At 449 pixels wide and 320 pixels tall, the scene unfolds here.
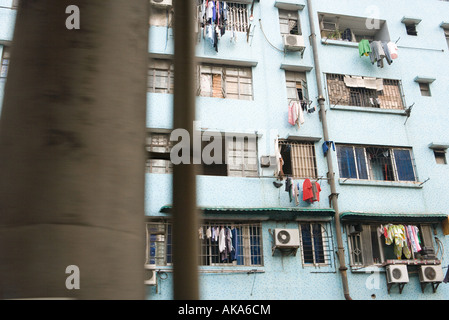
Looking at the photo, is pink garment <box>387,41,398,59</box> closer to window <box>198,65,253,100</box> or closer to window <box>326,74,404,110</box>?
window <box>326,74,404,110</box>

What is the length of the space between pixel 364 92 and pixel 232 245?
6468mm

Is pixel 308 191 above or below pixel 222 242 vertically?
above

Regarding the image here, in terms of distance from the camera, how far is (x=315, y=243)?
1079 centimetres

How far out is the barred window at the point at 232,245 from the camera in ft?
33.2

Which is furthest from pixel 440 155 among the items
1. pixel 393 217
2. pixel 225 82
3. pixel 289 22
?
pixel 225 82

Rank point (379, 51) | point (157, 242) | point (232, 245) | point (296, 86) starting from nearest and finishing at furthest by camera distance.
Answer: point (157, 242)
point (232, 245)
point (296, 86)
point (379, 51)

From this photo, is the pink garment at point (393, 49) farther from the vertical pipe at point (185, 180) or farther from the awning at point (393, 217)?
the vertical pipe at point (185, 180)

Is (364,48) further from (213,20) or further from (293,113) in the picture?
(213,20)

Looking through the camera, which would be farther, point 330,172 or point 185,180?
point 330,172

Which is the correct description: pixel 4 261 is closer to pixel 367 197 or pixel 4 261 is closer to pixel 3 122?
pixel 3 122

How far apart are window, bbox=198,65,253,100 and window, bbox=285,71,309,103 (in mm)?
1177

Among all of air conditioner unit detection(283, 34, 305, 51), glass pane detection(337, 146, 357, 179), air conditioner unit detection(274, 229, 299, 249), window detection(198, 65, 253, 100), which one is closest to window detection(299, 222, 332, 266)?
air conditioner unit detection(274, 229, 299, 249)

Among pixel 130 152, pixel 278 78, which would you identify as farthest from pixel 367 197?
pixel 130 152
